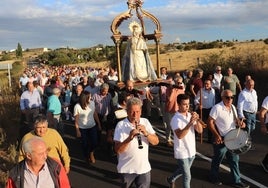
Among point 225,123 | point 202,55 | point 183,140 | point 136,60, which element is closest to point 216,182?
point 225,123

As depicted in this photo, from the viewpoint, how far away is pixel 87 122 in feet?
30.7

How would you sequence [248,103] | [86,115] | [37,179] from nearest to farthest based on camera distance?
[37,179] < [86,115] < [248,103]

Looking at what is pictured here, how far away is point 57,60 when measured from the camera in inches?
2972

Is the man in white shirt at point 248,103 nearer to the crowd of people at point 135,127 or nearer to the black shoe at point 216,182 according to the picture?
the crowd of people at point 135,127

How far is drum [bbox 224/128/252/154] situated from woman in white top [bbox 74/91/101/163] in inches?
132

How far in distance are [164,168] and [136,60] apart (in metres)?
5.89

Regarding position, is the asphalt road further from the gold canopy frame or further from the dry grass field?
the dry grass field

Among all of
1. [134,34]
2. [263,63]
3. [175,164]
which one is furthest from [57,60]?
[175,164]

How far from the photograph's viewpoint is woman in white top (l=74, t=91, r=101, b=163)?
30.2 feet

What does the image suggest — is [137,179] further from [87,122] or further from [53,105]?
[53,105]

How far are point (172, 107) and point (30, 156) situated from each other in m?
6.46

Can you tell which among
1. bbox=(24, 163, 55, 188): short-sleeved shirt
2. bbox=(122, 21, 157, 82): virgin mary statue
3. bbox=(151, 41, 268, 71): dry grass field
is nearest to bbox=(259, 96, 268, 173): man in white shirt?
bbox=(24, 163, 55, 188): short-sleeved shirt

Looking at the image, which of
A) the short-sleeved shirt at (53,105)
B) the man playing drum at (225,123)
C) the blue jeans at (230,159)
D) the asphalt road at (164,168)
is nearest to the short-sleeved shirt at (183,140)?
the man playing drum at (225,123)

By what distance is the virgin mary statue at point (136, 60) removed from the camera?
13898mm
